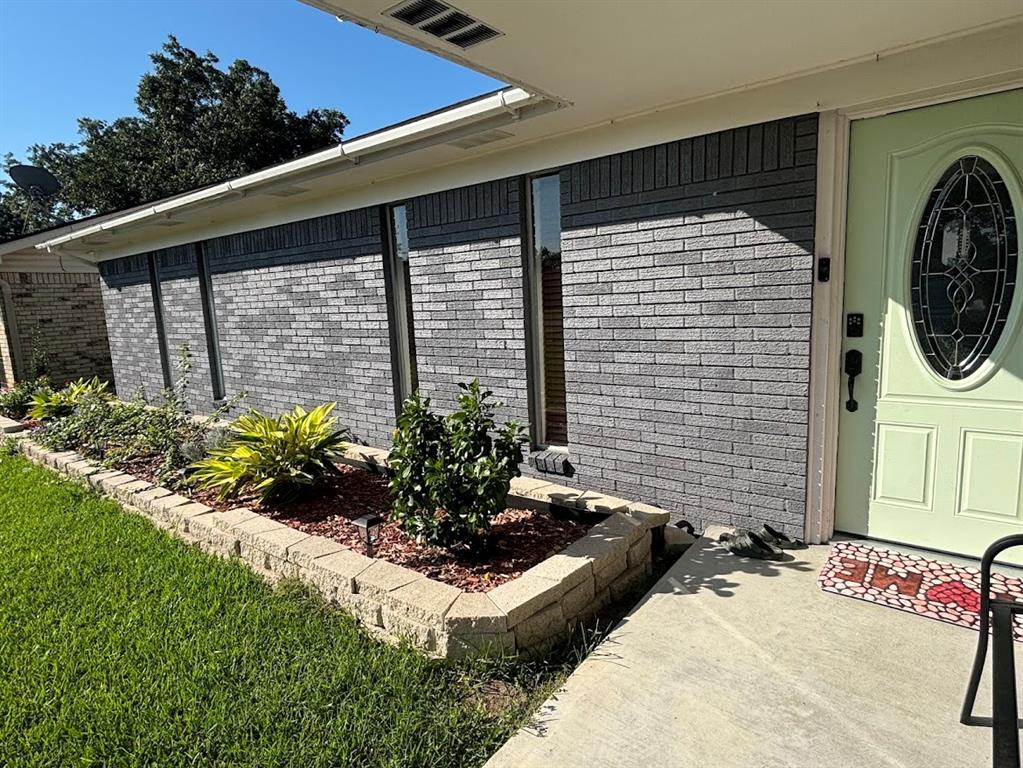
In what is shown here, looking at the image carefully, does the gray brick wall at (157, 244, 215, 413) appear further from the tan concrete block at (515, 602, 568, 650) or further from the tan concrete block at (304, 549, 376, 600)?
the tan concrete block at (515, 602, 568, 650)

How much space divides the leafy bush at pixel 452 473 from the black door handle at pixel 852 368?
1809mm

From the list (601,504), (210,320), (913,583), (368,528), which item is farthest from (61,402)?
(913,583)

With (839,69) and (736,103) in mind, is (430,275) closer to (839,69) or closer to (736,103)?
(736,103)

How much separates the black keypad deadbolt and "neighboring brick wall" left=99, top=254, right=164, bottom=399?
833 cm

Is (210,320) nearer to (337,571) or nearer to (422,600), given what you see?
(337,571)

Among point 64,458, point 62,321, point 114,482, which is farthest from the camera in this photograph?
point 62,321

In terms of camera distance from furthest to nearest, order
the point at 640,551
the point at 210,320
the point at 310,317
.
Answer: the point at 210,320 → the point at 310,317 → the point at 640,551

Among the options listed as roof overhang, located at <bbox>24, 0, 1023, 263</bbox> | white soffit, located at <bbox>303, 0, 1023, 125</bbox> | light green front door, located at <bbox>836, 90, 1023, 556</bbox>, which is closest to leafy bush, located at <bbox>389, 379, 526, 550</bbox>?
white soffit, located at <bbox>303, 0, 1023, 125</bbox>

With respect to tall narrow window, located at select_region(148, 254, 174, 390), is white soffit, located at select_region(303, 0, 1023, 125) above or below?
above

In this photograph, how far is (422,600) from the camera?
246cm

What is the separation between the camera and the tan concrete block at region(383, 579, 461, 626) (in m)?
2.38

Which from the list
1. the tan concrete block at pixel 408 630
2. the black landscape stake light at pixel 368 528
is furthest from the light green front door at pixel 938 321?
the black landscape stake light at pixel 368 528

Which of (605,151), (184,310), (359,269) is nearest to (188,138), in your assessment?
(184,310)

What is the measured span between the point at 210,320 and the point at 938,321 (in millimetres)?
7405
